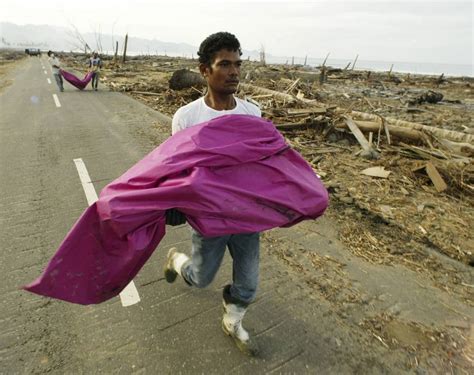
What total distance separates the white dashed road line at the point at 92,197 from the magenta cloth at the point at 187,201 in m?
0.94

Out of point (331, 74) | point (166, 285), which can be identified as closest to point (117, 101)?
point (166, 285)

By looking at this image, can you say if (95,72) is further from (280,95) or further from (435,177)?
(435,177)

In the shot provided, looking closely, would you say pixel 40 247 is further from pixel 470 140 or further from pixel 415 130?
pixel 470 140

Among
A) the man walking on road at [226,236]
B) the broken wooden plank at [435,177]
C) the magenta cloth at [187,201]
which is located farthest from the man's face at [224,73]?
the broken wooden plank at [435,177]

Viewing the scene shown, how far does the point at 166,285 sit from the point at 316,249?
1920mm

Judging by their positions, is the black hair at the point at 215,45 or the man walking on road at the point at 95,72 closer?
the black hair at the point at 215,45

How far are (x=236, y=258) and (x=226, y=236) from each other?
27 centimetres

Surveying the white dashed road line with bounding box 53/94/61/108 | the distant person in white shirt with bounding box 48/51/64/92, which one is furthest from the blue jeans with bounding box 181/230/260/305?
the distant person in white shirt with bounding box 48/51/64/92

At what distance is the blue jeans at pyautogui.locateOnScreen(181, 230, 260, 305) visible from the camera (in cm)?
227

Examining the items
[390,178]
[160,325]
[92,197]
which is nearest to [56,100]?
[92,197]

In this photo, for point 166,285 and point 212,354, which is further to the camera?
point 166,285

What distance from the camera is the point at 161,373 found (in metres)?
2.33

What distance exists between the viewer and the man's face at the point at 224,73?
2.23 meters

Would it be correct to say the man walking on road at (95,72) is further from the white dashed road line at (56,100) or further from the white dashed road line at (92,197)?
the white dashed road line at (92,197)
